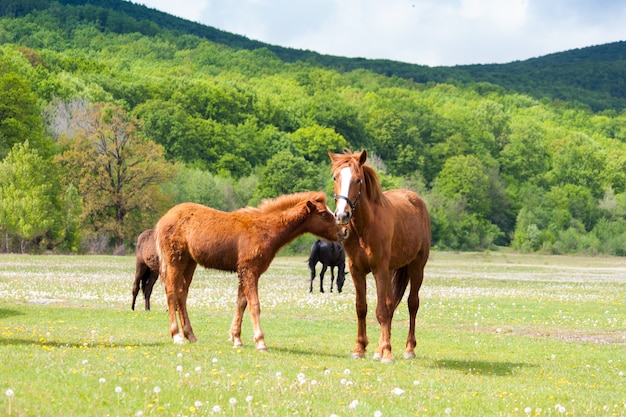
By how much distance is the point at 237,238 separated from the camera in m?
15.7

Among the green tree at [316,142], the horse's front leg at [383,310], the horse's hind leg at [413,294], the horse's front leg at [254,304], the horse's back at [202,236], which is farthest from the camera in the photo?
the green tree at [316,142]

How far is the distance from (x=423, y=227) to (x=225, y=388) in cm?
694

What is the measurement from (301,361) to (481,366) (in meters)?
3.41

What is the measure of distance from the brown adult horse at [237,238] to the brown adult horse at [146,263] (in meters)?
6.52

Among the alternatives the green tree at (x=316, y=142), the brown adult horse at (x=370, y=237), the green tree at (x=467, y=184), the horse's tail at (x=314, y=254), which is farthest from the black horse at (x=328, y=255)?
the green tree at (x=467, y=184)

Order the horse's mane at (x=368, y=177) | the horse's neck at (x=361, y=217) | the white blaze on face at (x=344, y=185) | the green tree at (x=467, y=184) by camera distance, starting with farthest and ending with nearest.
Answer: the green tree at (x=467, y=184), the horse's mane at (x=368, y=177), the horse's neck at (x=361, y=217), the white blaze on face at (x=344, y=185)

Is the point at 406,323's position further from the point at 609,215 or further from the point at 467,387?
the point at 609,215

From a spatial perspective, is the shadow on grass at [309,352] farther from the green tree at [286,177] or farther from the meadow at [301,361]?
the green tree at [286,177]

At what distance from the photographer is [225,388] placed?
415 inches

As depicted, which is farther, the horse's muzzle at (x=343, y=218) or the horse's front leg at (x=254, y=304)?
the horse's front leg at (x=254, y=304)

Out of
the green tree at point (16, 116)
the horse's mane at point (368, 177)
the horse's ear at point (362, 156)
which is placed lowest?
the horse's mane at point (368, 177)

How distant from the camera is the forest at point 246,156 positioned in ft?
249

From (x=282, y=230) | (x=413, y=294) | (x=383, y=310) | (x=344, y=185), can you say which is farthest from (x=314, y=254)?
(x=344, y=185)

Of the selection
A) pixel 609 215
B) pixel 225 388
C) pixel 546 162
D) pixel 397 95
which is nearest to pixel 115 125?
pixel 225 388
